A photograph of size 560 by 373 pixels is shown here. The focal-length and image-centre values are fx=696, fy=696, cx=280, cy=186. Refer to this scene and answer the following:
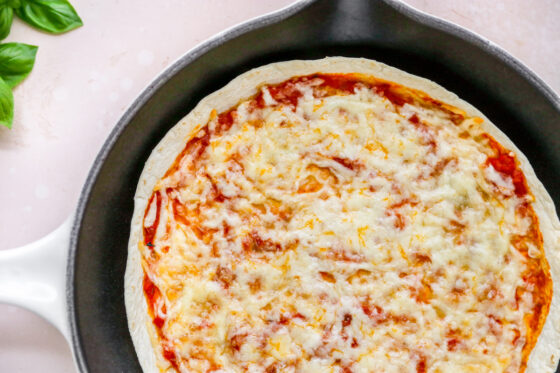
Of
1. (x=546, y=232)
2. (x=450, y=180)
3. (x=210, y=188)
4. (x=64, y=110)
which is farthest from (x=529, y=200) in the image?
(x=64, y=110)

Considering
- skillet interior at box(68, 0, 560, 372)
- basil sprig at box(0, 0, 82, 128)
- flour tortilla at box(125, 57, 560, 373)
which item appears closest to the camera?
skillet interior at box(68, 0, 560, 372)

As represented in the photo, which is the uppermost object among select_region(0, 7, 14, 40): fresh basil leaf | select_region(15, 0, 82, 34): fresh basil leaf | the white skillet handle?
select_region(15, 0, 82, 34): fresh basil leaf

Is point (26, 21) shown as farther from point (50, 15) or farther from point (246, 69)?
point (246, 69)

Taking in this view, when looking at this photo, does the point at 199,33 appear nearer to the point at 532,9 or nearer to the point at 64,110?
the point at 64,110

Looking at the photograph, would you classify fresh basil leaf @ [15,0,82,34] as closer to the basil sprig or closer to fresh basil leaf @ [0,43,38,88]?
the basil sprig

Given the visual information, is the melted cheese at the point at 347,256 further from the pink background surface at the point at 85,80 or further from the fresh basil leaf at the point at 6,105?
the fresh basil leaf at the point at 6,105

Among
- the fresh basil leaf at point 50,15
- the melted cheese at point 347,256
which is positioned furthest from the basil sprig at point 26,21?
the melted cheese at point 347,256

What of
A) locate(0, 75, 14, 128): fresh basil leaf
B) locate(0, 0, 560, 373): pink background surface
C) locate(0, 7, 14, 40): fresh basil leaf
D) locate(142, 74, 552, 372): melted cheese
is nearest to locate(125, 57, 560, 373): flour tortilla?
locate(142, 74, 552, 372): melted cheese
